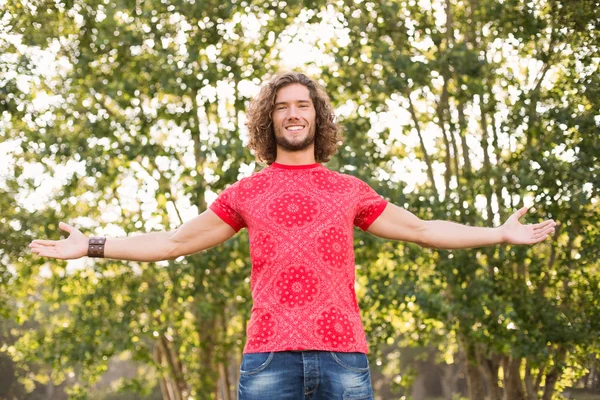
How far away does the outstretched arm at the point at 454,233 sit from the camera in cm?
348

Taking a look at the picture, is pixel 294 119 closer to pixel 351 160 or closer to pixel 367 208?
pixel 367 208

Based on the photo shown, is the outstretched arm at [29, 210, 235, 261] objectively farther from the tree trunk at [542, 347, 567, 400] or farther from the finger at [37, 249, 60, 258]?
the tree trunk at [542, 347, 567, 400]

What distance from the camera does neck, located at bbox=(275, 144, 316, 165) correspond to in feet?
11.0

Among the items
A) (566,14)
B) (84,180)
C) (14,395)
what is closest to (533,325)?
(566,14)

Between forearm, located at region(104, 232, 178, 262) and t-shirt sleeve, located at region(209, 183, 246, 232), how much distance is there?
216mm

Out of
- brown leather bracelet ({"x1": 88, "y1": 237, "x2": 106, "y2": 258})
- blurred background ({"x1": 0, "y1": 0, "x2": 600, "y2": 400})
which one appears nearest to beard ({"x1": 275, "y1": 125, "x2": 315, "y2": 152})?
brown leather bracelet ({"x1": 88, "y1": 237, "x2": 106, "y2": 258})

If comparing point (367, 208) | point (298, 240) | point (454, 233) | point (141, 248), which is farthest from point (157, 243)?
point (454, 233)

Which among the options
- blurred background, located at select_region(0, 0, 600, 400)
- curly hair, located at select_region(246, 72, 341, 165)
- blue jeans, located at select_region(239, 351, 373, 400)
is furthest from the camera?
blurred background, located at select_region(0, 0, 600, 400)

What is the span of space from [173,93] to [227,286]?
2.35 meters

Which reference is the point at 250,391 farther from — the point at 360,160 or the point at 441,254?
the point at 441,254

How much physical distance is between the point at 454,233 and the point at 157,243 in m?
1.11

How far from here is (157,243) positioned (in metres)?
3.44

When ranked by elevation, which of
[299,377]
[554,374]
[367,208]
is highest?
[367,208]

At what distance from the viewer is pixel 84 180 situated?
12461mm
